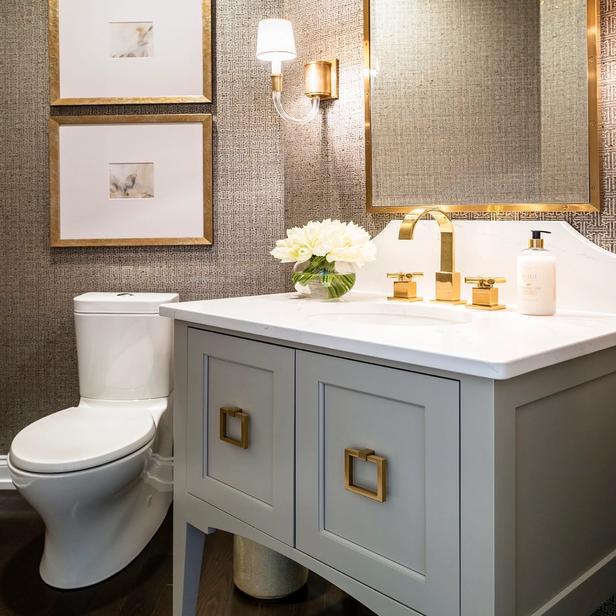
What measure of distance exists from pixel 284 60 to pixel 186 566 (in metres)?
1.42

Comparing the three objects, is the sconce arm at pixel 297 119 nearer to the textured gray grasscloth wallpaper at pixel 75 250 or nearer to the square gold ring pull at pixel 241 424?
the textured gray grasscloth wallpaper at pixel 75 250

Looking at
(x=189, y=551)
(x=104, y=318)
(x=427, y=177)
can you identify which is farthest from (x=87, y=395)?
(x=427, y=177)

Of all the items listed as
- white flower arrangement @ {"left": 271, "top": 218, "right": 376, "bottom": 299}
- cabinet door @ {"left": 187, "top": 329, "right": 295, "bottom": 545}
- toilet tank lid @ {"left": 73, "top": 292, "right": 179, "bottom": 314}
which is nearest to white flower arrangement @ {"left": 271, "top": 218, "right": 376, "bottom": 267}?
white flower arrangement @ {"left": 271, "top": 218, "right": 376, "bottom": 299}

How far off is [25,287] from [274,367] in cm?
154

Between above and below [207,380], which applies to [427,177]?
above

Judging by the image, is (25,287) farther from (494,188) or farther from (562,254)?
(562,254)

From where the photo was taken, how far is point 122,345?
2.27 m

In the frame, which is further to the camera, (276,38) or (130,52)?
(130,52)

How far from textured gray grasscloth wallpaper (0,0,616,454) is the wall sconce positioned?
0.69 ft

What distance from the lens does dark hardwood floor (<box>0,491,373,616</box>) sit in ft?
6.06

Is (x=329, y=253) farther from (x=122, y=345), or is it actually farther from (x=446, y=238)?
(x=122, y=345)

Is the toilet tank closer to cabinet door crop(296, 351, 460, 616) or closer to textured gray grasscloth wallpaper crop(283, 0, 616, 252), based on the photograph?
textured gray grasscloth wallpaper crop(283, 0, 616, 252)

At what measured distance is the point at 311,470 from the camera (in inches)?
49.9

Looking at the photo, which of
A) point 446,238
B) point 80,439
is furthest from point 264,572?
point 446,238
